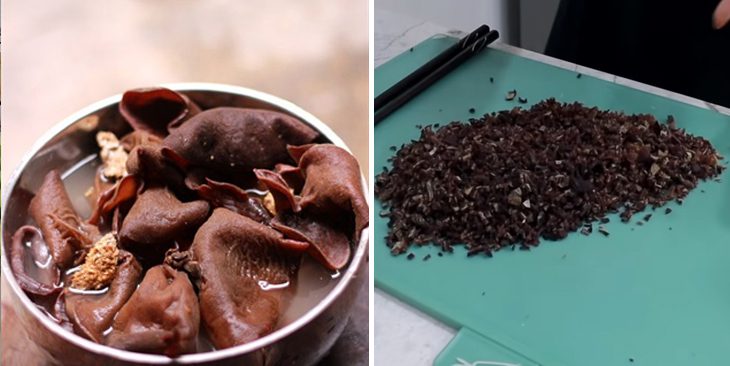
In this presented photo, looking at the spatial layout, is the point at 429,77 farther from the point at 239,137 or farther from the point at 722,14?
the point at 239,137

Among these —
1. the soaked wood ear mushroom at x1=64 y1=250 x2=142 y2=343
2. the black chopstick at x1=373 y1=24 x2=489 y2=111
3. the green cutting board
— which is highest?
the soaked wood ear mushroom at x1=64 y1=250 x2=142 y2=343

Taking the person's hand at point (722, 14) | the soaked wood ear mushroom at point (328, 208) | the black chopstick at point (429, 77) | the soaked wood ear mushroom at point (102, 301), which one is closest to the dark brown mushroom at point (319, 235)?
the soaked wood ear mushroom at point (328, 208)

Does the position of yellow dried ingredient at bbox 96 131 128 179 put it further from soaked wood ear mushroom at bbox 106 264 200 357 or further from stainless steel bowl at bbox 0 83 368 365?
soaked wood ear mushroom at bbox 106 264 200 357

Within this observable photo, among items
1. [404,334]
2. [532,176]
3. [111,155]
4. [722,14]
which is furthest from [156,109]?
[722,14]

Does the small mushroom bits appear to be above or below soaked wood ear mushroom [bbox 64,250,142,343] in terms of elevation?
below

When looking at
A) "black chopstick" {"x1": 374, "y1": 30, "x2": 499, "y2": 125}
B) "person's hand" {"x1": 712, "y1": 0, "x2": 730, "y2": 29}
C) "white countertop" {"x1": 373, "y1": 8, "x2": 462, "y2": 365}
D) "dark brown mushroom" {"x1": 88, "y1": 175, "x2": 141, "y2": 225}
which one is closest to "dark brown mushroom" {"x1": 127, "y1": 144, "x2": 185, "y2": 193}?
"dark brown mushroom" {"x1": 88, "y1": 175, "x2": 141, "y2": 225}

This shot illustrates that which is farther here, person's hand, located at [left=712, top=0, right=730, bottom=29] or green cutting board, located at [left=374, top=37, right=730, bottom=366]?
person's hand, located at [left=712, top=0, right=730, bottom=29]

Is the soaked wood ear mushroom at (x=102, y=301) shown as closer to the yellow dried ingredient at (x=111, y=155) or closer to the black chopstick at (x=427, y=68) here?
the yellow dried ingredient at (x=111, y=155)
